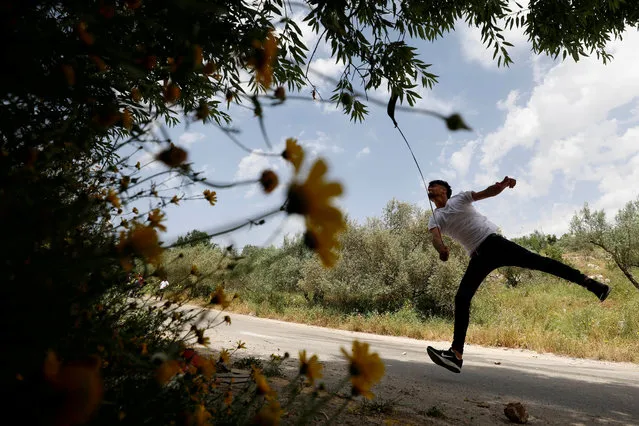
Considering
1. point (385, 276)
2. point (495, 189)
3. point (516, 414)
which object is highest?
point (385, 276)

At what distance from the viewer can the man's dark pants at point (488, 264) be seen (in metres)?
3.51

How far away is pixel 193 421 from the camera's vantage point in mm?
879

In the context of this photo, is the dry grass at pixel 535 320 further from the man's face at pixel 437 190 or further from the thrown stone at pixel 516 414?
the thrown stone at pixel 516 414

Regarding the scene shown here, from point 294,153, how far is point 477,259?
3261mm

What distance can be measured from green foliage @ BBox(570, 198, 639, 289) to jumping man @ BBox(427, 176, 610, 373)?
9034 millimetres

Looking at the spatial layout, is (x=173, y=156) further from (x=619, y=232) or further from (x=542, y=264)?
(x=619, y=232)

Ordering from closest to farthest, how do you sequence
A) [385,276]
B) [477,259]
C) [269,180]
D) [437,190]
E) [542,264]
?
[269,180] → [542,264] → [477,259] → [437,190] → [385,276]

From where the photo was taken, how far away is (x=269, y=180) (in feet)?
3.21

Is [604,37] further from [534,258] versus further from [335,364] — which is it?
[335,364]

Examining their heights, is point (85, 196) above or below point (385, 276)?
below

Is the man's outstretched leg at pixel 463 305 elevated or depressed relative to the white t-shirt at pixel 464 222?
depressed

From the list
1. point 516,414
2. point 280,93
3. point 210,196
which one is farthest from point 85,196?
point 516,414

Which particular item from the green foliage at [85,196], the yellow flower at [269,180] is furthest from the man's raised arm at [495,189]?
the yellow flower at [269,180]

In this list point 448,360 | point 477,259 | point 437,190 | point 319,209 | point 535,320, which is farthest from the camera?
point 535,320
